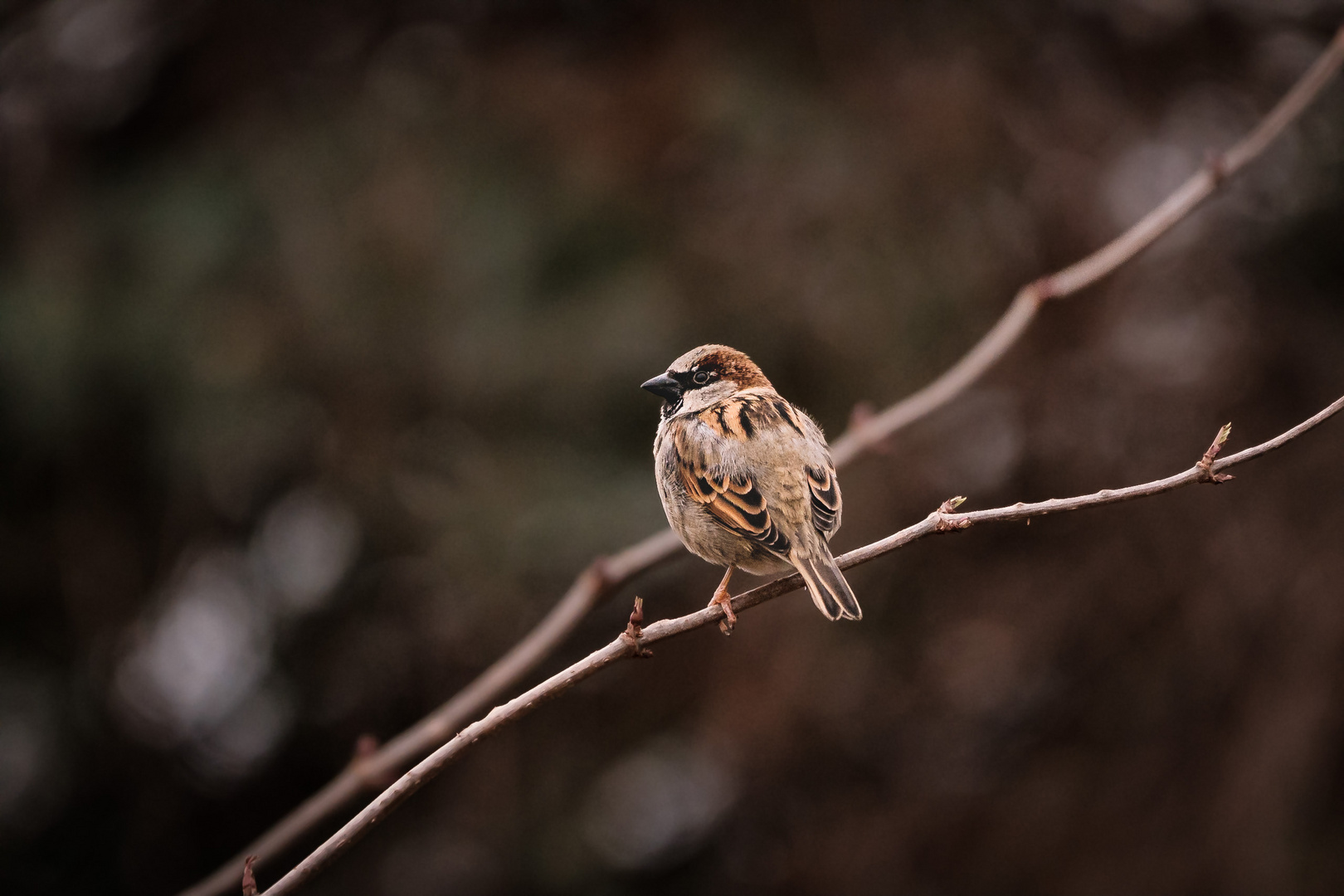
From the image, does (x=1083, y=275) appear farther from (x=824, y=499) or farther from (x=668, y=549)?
(x=668, y=549)

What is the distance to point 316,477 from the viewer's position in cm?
645

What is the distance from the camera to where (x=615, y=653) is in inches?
83.7

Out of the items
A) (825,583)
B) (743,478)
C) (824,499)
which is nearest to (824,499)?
(824,499)

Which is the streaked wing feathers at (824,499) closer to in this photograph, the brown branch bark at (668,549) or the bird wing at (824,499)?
the bird wing at (824,499)

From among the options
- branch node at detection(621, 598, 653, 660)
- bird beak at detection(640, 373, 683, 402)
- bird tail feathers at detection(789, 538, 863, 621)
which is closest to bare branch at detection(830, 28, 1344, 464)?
bird tail feathers at detection(789, 538, 863, 621)

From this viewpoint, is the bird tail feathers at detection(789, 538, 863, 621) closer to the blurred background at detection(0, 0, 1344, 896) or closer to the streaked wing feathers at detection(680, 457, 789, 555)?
the streaked wing feathers at detection(680, 457, 789, 555)

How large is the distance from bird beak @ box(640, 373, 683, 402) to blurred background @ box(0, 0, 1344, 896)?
2.11m

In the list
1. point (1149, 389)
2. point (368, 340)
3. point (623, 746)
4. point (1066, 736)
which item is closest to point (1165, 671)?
point (1066, 736)

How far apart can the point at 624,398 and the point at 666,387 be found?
2483 millimetres

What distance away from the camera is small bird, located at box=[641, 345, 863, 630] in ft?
9.90

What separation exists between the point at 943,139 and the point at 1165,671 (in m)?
3.24

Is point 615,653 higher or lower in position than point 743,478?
lower

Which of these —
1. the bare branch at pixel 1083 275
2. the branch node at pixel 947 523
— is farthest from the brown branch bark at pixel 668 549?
the branch node at pixel 947 523

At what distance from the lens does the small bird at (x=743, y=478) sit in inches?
119
